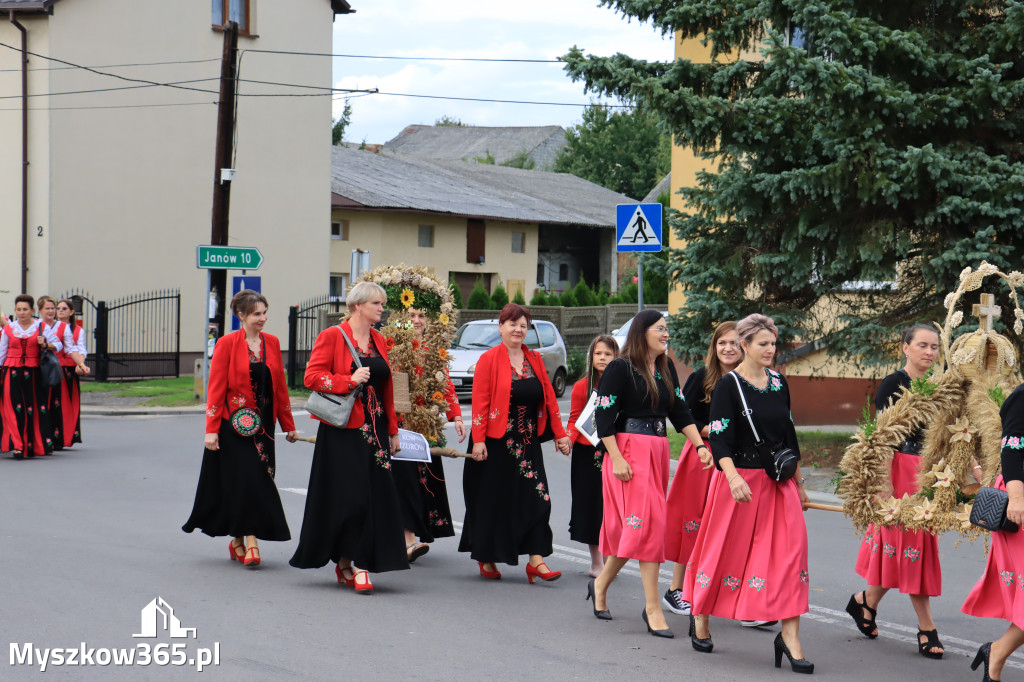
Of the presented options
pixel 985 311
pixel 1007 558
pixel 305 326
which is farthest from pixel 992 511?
pixel 305 326

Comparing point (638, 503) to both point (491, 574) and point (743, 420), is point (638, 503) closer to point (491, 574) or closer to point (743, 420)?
point (743, 420)

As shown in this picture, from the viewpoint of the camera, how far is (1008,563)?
543 cm

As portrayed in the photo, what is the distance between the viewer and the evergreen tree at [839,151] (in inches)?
453

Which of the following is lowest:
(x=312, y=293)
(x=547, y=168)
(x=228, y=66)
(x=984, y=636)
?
(x=984, y=636)

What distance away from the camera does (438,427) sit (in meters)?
8.82

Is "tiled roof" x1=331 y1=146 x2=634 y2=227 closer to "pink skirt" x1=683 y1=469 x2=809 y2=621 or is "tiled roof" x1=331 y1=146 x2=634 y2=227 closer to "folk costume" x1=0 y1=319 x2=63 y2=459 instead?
"folk costume" x1=0 y1=319 x2=63 y2=459

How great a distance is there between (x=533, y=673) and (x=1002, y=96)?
8554 millimetres

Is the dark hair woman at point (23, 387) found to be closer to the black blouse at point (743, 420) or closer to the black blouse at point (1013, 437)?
the black blouse at point (743, 420)

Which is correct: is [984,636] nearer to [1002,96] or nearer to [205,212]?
[1002,96]

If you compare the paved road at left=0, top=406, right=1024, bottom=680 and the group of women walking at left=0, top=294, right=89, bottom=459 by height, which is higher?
→ the group of women walking at left=0, top=294, right=89, bottom=459

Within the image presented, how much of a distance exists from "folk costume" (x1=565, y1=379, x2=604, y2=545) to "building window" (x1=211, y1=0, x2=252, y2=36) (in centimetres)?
2322

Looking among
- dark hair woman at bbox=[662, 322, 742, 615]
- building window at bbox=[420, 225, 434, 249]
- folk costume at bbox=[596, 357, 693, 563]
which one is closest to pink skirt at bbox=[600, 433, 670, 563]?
folk costume at bbox=[596, 357, 693, 563]

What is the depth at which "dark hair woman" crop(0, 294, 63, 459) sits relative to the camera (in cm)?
1349

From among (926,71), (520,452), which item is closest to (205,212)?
(926,71)
